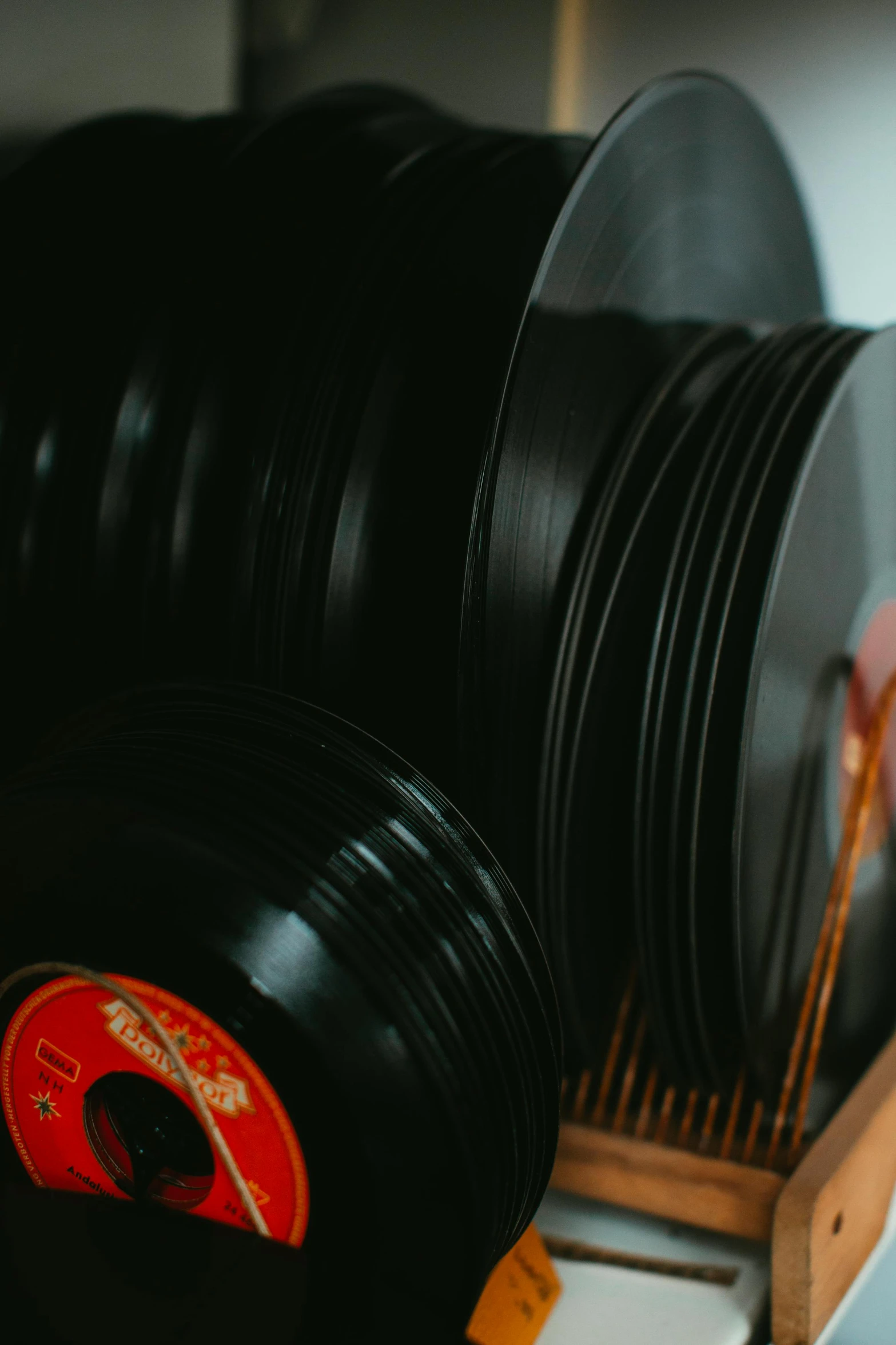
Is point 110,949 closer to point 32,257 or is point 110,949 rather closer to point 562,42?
point 32,257

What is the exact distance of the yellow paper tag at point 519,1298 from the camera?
2.22 ft

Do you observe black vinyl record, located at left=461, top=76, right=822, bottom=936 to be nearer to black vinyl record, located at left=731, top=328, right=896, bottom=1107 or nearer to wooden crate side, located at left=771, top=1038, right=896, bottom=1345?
black vinyl record, located at left=731, top=328, right=896, bottom=1107

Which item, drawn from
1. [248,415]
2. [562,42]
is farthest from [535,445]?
[562,42]

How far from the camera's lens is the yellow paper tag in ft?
Result: 2.22

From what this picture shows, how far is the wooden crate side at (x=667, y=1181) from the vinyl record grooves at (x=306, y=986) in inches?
7.3

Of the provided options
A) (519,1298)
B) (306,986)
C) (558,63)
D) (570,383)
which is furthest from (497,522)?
(558,63)

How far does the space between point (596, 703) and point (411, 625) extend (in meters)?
0.14

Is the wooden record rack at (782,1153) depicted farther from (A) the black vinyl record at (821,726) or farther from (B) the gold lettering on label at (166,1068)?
(B) the gold lettering on label at (166,1068)

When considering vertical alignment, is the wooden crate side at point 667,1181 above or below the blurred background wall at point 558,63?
below

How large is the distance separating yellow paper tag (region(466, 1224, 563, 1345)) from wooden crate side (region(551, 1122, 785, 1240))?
74 mm

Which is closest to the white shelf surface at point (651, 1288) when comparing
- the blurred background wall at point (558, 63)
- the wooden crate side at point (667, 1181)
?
the wooden crate side at point (667, 1181)

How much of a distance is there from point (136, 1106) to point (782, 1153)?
46 cm

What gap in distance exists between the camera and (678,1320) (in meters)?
0.75

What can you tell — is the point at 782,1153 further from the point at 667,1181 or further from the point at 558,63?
the point at 558,63
